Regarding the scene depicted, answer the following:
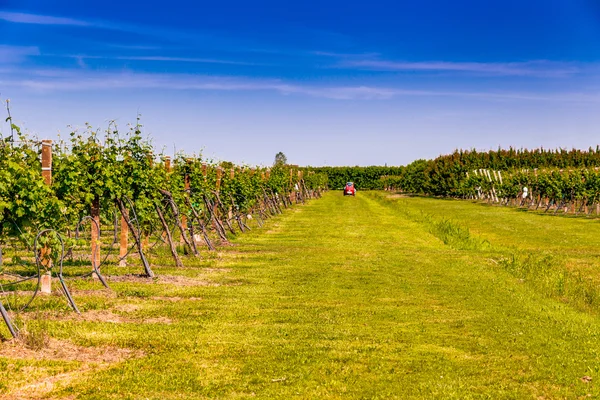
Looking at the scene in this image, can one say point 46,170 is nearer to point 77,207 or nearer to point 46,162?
point 46,162

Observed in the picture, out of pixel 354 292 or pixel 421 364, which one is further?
pixel 354 292

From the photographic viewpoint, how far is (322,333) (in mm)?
9234

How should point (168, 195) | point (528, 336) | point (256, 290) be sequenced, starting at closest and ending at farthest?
point (528, 336) < point (256, 290) < point (168, 195)

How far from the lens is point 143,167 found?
15797mm

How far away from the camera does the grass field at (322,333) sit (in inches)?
277

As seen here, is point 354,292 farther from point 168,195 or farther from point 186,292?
point 168,195

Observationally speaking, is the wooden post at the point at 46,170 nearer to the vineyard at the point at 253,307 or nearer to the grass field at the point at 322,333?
the vineyard at the point at 253,307

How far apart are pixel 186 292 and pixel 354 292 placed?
300 cm

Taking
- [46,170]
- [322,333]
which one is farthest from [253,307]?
[46,170]

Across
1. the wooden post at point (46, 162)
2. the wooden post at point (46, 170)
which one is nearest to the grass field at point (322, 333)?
the wooden post at point (46, 170)

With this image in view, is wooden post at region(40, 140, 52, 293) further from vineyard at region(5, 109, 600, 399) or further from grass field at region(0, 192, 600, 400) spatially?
grass field at region(0, 192, 600, 400)

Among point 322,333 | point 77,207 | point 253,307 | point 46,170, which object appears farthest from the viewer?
point 77,207

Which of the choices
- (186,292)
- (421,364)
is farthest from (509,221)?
(421,364)

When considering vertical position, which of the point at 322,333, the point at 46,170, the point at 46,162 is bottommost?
the point at 322,333
